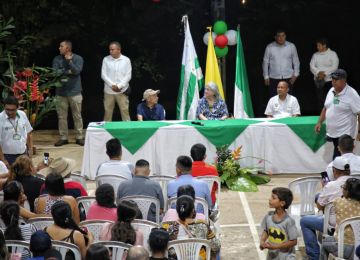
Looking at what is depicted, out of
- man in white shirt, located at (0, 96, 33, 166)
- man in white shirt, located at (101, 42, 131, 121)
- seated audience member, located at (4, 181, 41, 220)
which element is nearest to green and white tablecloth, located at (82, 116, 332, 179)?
man in white shirt, located at (0, 96, 33, 166)

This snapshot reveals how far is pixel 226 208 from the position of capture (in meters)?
9.02

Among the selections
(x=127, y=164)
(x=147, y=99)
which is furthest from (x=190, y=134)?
(x=127, y=164)

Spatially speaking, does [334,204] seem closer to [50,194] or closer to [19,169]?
[50,194]

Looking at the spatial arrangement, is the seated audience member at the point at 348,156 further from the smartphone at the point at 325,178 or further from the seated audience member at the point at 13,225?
the seated audience member at the point at 13,225

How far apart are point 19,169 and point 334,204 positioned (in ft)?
9.39

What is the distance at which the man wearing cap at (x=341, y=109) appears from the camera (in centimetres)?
952

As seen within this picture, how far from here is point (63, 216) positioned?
594cm

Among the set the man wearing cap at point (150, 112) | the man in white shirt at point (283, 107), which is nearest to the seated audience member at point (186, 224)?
the man wearing cap at point (150, 112)

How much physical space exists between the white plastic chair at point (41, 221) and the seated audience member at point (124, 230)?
0.52m

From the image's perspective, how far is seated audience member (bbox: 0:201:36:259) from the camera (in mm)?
5957

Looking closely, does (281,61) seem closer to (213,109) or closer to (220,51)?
(220,51)

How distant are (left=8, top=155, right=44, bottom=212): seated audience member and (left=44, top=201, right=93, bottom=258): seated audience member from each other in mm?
1223

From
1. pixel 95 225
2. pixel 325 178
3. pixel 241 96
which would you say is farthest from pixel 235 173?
pixel 95 225

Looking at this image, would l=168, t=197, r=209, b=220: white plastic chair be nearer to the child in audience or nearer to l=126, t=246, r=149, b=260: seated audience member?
the child in audience
